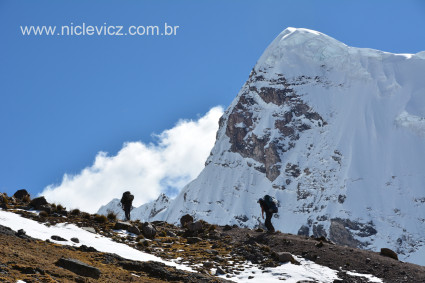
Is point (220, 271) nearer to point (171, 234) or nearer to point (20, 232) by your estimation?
point (171, 234)

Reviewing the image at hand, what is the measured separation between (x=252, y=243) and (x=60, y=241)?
8.33 meters

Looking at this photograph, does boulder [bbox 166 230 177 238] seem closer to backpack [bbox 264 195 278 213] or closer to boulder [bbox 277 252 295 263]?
backpack [bbox 264 195 278 213]

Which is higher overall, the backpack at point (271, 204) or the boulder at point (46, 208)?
the backpack at point (271, 204)

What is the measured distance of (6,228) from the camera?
18.8 m

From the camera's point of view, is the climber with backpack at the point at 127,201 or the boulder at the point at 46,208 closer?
the boulder at the point at 46,208

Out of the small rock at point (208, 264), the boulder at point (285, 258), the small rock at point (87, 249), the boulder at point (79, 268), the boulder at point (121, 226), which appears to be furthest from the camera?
the boulder at point (121, 226)

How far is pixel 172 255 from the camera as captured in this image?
2180 centimetres

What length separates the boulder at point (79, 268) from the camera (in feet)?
50.3

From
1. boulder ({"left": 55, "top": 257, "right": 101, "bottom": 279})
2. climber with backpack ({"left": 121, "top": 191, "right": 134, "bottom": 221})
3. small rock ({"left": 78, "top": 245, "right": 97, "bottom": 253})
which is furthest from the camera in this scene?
climber with backpack ({"left": 121, "top": 191, "right": 134, "bottom": 221})

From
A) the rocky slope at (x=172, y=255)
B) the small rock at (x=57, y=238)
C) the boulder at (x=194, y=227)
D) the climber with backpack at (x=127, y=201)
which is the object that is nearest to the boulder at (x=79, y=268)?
the rocky slope at (x=172, y=255)

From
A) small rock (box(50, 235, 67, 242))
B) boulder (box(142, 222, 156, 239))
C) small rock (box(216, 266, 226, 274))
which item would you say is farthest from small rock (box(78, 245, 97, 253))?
boulder (box(142, 222, 156, 239))

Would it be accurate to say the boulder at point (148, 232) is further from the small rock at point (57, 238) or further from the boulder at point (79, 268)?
the boulder at point (79, 268)

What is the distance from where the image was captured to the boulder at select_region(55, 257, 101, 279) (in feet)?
50.3

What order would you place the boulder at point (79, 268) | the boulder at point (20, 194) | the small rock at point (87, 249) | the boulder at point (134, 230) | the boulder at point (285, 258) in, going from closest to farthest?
the boulder at point (79, 268) < the small rock at point (87, 249) < the boulder at point (285, 258) < the boulder at point (134, 230) < the boulder at point (20, 194)
